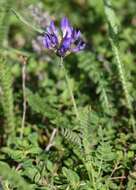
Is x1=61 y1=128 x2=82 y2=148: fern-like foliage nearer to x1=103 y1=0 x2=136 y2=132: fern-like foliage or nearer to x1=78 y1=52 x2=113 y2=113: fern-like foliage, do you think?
x1=103 y1=0 x2=136 y2=132: fern-like foliage

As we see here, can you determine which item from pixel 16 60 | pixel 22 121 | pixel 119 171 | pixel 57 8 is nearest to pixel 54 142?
pixel 22 121

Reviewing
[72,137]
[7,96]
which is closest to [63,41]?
[72,137]

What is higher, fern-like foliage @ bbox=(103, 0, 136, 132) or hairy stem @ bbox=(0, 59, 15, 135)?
fern-like foliage @ bbox=(103, 0, 136, 132)

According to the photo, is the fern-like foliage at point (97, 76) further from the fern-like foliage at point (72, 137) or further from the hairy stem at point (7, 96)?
the fern-like foliage at point (72, 137)

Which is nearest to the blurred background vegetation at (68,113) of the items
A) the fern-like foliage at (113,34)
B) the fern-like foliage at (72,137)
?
the fern-like foliage at (72,137)

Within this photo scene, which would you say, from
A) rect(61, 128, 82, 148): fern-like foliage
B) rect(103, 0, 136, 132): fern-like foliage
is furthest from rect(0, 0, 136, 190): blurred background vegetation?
rect(103, 0, 136, 132): fern-like foliage

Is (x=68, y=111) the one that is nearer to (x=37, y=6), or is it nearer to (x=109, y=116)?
(x=109, y=116)

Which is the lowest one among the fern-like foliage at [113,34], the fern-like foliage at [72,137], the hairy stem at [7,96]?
the fern-like foliage at [72,137]

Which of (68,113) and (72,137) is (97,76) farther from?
(72,137)
